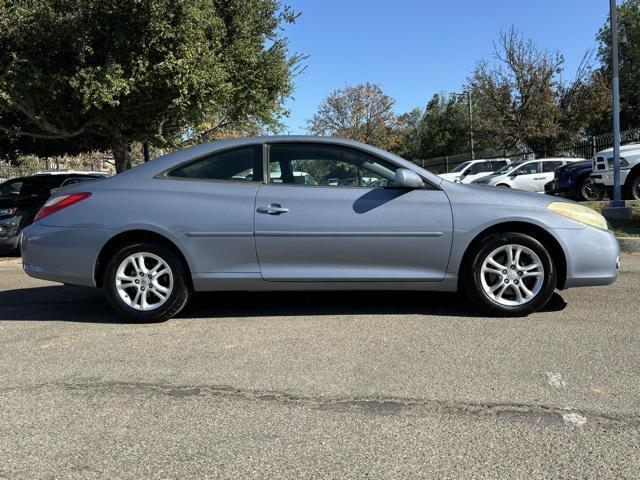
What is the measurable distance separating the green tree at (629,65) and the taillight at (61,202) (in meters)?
42.4

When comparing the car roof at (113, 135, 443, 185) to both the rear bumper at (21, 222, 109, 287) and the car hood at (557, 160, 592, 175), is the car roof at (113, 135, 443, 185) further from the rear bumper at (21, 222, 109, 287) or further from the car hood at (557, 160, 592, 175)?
the car hood at (557, 160, 592, 175)

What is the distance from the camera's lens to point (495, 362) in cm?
401

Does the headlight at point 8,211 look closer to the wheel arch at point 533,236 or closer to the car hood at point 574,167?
the wheel arch at point 533,236

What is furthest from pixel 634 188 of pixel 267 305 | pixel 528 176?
pixel 267 305

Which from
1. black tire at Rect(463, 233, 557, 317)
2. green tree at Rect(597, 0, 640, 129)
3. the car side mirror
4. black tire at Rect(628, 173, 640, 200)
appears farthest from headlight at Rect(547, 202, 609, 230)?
green tree at Rect(597, 0, 640, 129)

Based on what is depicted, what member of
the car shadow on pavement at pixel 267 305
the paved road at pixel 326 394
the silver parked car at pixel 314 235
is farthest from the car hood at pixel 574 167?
the silver parked car at pixel 314 235

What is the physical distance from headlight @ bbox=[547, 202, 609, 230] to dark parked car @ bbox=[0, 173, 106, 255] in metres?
8.97

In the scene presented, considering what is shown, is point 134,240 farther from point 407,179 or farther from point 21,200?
point 21,200

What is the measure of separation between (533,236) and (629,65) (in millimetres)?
45158

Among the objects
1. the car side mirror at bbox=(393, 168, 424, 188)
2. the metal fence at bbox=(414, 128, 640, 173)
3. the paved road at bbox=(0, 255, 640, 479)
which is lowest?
the paved road at bbox=(0, 255, 640, 479)

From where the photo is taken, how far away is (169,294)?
5121 mm

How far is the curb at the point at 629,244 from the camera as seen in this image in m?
9.55

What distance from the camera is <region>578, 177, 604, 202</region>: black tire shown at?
1534cm

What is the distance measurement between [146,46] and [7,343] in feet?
29.8
